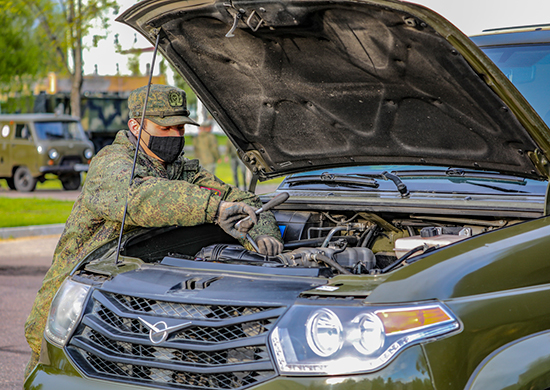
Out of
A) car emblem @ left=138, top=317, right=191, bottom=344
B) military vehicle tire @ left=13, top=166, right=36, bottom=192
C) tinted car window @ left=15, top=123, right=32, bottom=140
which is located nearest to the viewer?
car emblem @ left=138, top=317, right=191, bottom=344

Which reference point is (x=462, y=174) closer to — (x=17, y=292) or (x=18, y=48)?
(x=17, y=292)

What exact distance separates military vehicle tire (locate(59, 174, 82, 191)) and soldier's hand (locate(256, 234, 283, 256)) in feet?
55.2

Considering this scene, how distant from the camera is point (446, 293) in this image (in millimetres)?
2207

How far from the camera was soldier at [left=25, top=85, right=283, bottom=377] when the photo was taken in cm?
322

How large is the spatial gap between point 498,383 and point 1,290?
20.2 feet

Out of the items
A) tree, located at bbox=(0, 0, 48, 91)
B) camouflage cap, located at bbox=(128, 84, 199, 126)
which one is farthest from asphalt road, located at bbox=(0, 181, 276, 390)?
tree, located at bbox=(0, 0, 48, 91)

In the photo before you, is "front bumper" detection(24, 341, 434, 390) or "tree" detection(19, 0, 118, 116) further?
"tree" detection(19, 0, 118, 116)

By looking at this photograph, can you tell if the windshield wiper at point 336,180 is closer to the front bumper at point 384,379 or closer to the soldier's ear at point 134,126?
the soldier's ear at point 134,126

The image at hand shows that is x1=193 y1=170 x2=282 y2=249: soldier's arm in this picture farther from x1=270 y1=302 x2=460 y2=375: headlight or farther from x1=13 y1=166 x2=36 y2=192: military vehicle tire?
x1=13 y1=166 x2=36 y2=192: military vehicle tire

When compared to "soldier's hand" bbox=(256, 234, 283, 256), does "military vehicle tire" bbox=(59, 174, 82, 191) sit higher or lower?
lower

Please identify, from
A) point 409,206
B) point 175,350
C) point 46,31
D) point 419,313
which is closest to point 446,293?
point 419,313

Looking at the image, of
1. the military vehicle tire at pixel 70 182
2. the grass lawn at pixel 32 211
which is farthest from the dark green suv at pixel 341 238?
the military vehicle tire at pixel 70 182

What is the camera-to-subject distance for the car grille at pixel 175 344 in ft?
7.48

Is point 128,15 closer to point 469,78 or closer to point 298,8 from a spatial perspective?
point 298,8
